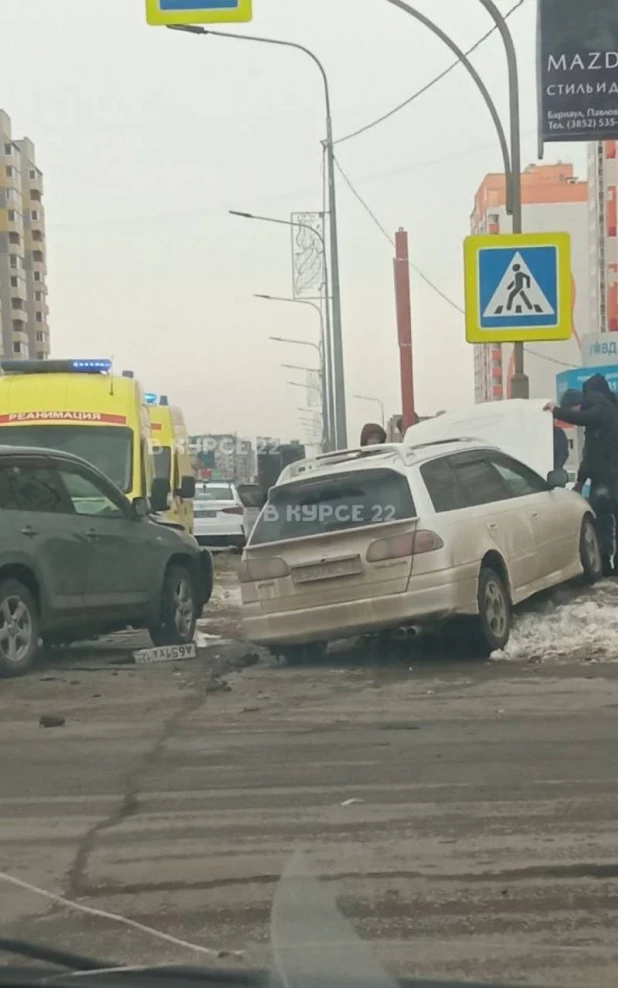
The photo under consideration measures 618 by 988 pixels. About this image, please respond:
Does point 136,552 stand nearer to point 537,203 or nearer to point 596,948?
point 596,948

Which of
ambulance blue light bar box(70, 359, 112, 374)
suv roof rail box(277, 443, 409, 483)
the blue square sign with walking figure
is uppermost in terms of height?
the blue square sign with walking figure

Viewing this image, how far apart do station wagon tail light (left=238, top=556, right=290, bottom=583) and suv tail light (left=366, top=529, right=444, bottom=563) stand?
0.71m

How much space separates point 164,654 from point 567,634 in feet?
10.8

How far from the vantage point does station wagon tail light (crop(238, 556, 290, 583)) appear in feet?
36.8

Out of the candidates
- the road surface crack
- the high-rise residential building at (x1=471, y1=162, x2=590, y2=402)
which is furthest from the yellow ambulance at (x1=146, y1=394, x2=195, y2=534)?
the high-rise residential building at (x1=471, y1=162, x2=590, y2=402)

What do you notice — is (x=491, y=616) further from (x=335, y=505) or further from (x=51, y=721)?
(x=51, y=721)

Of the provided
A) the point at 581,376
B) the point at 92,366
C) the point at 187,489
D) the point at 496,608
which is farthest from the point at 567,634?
the point at 581,376

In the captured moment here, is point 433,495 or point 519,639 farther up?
point 433,495

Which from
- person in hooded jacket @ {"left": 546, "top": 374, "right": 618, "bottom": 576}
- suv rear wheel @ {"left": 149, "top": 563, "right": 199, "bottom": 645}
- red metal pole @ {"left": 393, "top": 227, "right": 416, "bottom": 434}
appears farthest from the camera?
red metal pole @ {"left": 393, "top": 227, "right": 416, "bottom": 434}

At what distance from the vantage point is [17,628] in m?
11.1

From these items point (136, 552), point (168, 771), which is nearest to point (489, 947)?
point (168, 771)

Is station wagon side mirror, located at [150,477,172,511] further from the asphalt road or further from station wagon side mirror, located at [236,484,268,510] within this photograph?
the asphalt road

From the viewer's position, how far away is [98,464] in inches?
661

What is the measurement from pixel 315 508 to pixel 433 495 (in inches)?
36.0
